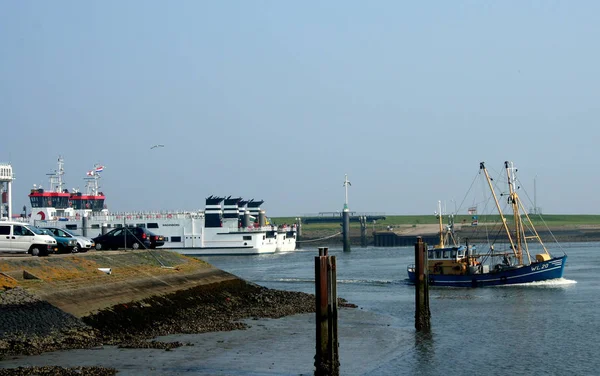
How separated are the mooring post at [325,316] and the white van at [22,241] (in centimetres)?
2001

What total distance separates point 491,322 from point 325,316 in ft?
62.8

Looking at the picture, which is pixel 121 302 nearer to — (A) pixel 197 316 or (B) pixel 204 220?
(A) pixel 197 316

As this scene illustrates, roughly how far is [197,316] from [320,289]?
1381 cm

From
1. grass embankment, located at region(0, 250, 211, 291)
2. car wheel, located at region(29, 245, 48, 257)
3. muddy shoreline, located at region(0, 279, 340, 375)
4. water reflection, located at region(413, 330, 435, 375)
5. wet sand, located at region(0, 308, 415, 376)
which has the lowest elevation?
water reflection, located at region(413, 330, 435, 375)

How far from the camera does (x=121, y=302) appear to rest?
111 feet

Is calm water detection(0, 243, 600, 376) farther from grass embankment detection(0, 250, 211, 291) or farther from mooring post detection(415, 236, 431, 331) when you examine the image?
grass embankment detection(0, 250, 211, 291)

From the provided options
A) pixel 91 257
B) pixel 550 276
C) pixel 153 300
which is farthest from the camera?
pixel 550 276

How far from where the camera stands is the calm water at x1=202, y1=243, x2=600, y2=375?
2980 centimetres

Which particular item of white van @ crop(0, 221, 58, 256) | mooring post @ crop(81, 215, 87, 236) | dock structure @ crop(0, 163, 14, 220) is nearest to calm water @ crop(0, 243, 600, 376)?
white van @ crop(0, 221, 58, 256)

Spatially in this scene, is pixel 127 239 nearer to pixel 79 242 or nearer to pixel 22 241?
pixel 79 242

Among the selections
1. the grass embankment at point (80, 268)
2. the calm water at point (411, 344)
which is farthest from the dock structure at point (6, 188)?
the calm water at point (411, 344)

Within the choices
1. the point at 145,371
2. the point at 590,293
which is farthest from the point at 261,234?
the point at 145,371

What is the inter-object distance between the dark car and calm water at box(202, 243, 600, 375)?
1189 centimetres

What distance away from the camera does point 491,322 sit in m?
41.7
